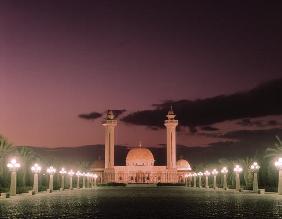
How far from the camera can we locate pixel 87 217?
67.2 feet

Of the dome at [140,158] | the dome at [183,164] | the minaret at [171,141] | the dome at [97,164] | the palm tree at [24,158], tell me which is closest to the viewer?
the palm tree at [24,158]

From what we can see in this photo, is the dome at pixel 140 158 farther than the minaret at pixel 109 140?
Yes

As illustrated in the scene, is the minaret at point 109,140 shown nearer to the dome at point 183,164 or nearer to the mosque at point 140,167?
the mosque at point 140,167

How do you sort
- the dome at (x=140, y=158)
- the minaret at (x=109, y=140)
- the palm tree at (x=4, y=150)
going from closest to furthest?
the palm tree at (x=4, y=150)
the minaret at (x=109, y=140)
the dome at (x=140, y=158)

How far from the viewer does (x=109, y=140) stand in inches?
5531

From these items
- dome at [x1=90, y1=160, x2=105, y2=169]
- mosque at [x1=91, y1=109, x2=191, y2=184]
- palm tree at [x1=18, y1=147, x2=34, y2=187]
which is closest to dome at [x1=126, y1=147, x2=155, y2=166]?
mosque at [x1=91, y1=109, x2=191, y2=184]

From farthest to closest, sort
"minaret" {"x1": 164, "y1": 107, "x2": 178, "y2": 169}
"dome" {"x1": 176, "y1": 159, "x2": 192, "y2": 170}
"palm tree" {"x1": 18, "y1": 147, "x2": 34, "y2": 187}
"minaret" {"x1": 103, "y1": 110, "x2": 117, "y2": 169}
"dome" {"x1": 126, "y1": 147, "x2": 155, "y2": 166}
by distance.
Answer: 1. "dome" {"x1": 176, "y1": 159, "x2": 192, "y2": 170}
2. "dome" {"x1": 126, "y1": 147, "x2": 155, "y2": 166}
3. "minaret" {"x1": 103, "y1": 110, "x2": 117, "y2": 169}
4. "minaret" {"x1": 164, "y1": 107, "x2": 178, "y2": 169}
5. "palm tree" {"x1": 18, "y1": 147, "x2": 34, "y2": 187}

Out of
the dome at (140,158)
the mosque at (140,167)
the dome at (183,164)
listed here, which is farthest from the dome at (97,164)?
the dome at (183,164)

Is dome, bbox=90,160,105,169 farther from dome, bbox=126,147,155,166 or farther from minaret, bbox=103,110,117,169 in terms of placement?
minaret, bbox=103,110,117,169

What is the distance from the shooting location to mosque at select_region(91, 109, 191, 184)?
13975 centimetres

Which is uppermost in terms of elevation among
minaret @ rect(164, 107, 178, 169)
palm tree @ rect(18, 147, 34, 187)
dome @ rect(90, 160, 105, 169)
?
minaret @ rect(164, 107, 178, 169)

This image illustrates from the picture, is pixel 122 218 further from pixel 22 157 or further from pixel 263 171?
pixel 263 171

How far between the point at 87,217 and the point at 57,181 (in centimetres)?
5866

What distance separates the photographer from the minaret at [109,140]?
5507 inches
